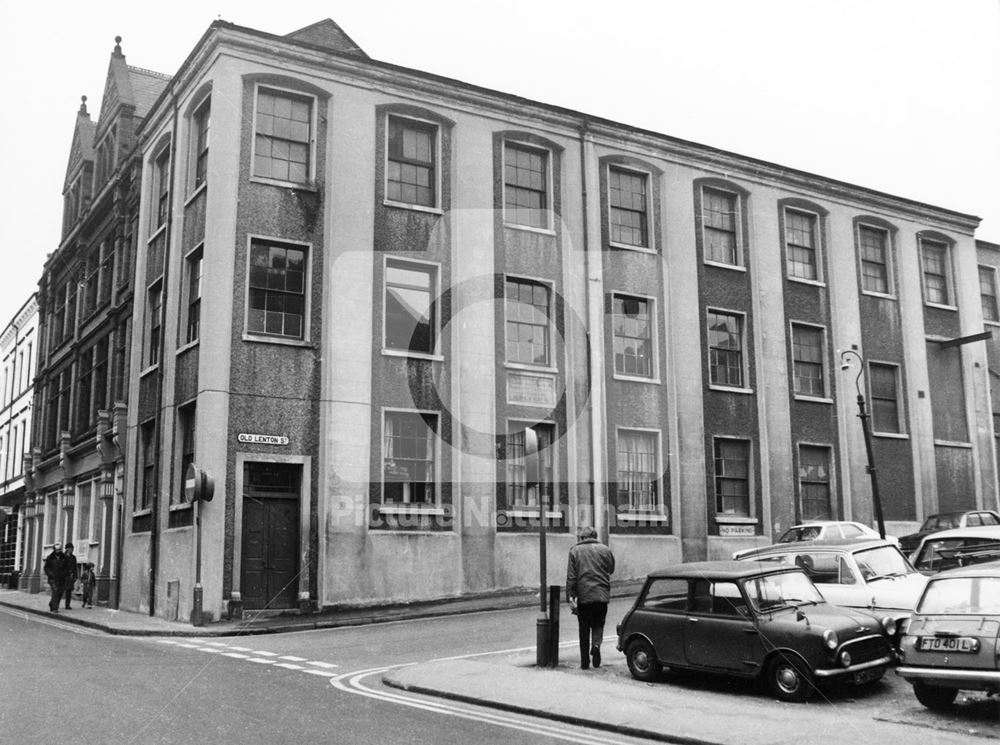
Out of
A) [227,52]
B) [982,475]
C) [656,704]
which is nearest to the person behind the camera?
[656,704]

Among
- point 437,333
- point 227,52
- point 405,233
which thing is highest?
point 227,52

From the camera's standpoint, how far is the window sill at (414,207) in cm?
2405

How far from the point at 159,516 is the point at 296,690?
44.0ft

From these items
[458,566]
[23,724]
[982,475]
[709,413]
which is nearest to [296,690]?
[23,724]

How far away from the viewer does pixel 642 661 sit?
12547 millimetres

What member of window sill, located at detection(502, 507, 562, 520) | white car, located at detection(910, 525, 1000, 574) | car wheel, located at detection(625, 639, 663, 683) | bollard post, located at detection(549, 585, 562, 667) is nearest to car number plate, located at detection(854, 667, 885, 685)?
car wheel, located at detection(625, 639, 663, 683)

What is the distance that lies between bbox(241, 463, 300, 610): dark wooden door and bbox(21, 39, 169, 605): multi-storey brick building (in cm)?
703

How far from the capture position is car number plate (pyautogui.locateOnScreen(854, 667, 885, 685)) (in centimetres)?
1100

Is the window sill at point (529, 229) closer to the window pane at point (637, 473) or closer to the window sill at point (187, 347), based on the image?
the window pane at point (637, 473)

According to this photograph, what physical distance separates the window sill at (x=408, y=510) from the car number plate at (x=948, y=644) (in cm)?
1410

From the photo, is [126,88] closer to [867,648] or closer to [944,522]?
[944,522]

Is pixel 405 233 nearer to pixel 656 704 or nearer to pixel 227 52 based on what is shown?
pixel 227 52

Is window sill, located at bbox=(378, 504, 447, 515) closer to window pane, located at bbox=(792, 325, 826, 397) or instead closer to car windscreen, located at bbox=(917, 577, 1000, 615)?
window pane, located at bbox=(792, 325, 826, 397)

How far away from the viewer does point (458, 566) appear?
23.3 metres
